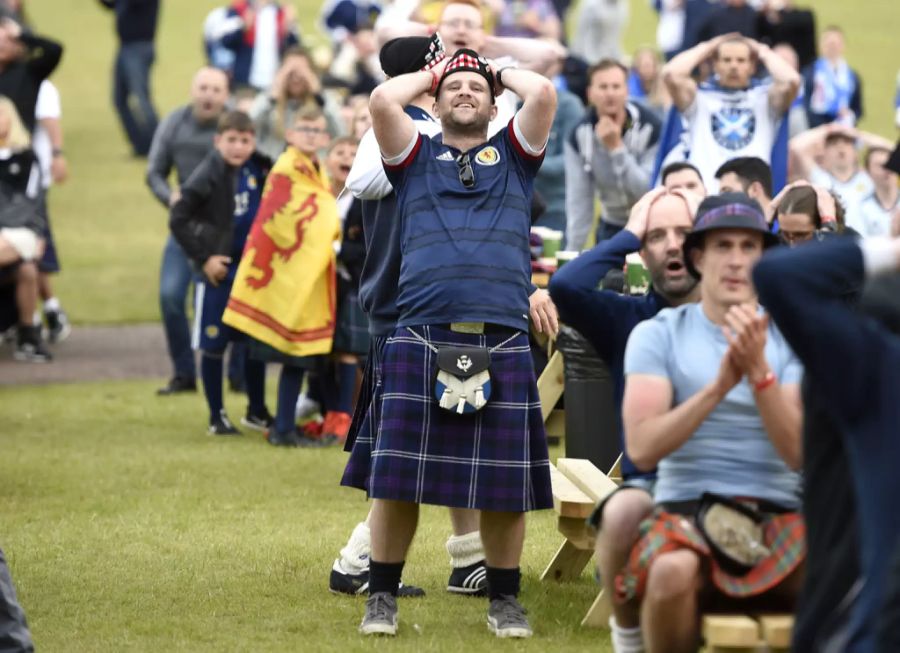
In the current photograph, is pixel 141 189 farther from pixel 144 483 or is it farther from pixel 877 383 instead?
pixel 877 383

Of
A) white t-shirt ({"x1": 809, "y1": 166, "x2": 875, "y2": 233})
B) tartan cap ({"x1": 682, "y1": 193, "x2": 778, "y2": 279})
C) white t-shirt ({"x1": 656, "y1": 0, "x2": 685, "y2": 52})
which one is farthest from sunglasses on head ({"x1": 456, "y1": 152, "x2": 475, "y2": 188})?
white t-shirt ({"x1": 656, "y1": 0, "x2": 685, "y2": 52})

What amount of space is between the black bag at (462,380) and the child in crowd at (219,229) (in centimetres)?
494

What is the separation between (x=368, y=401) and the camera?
23.0ft

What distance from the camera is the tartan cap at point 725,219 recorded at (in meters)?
5.13

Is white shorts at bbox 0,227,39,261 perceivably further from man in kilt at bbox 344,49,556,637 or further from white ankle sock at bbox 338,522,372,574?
man in kilt at bbox 344,49,556,637

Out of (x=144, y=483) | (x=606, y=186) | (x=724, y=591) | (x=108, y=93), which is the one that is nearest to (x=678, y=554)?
(x=724, y=591)

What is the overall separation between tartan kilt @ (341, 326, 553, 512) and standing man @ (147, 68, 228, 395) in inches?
257

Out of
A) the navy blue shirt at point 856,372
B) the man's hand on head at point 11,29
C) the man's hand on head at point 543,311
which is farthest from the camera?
the man's hand on head at point 11,29

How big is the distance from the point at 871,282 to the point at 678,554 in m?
1.12

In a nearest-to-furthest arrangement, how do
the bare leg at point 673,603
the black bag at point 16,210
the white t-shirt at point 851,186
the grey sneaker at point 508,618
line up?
1. the bare leg at point 673,603
2. the grey sneaker at point 508,618
3. the white t-shirt at point 851,186
4. the black bag at point 16,210

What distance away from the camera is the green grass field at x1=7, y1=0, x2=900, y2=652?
256 inches

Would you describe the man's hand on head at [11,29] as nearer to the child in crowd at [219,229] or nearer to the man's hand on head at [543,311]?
the child in crowd at [219,229]

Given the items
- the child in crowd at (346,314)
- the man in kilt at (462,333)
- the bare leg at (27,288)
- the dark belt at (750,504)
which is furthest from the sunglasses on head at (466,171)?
the bare leg at (27,288)

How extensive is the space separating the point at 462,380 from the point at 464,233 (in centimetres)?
51
